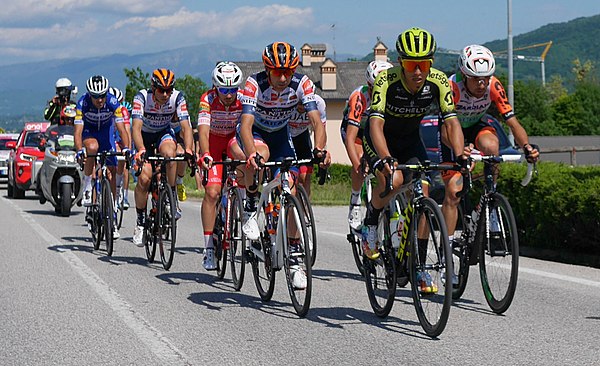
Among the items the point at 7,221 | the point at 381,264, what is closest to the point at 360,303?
the point at 381,264

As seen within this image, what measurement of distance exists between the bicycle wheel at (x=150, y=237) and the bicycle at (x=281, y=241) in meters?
2.95

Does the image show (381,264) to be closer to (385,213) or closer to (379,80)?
(385,213)

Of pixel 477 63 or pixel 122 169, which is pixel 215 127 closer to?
pixel 122 169

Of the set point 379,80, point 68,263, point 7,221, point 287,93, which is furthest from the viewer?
point 7,221

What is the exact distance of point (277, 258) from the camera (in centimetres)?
840

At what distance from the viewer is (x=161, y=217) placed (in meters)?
11.4

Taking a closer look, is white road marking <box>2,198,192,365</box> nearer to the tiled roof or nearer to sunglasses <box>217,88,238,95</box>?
sunglasses <box>217,88,238,95</box>

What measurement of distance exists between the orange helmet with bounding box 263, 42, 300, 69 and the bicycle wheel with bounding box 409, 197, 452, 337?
2030mm

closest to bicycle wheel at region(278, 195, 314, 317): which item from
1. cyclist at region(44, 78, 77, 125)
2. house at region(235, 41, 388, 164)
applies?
cyclist at region(44, 78, 77, 125)

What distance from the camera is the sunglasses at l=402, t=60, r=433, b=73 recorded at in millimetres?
7668

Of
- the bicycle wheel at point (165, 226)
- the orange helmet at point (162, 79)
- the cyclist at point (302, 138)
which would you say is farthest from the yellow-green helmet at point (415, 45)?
the orange helmet at point (162, 79)

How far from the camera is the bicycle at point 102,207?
41.8ft

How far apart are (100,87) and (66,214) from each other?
7096 millimetres

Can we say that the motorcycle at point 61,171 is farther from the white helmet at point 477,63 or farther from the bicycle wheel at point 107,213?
the white helmet at point 477,63
